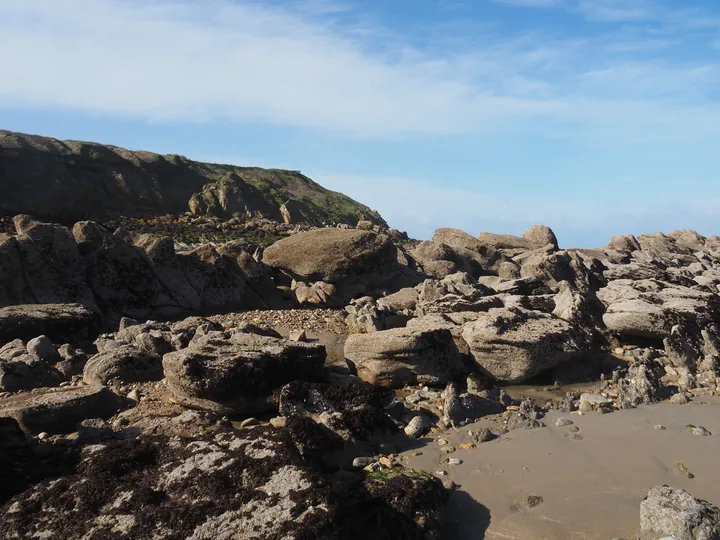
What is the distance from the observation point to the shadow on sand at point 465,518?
618cm

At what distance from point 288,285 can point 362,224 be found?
16.1m

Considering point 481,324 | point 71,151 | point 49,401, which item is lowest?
point 49,401

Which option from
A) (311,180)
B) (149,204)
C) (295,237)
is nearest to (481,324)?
(295,237)

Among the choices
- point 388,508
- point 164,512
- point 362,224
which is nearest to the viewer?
point 164,512

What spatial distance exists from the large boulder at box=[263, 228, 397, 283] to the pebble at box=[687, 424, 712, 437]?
12942 mm

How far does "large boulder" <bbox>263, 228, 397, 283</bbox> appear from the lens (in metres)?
20.6

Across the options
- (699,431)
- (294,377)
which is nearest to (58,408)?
(294,377)

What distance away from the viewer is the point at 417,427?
8961 millimetres

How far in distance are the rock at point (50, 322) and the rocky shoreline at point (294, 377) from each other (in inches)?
2.4

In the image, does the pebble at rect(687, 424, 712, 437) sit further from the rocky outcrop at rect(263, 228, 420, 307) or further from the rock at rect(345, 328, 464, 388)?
the rocky outcrop at rect(263, 228, 420, 307)

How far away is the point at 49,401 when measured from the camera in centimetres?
871

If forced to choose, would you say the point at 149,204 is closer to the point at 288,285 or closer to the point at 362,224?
the point at 362,224

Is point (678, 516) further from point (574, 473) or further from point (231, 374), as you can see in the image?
point (231, 374)

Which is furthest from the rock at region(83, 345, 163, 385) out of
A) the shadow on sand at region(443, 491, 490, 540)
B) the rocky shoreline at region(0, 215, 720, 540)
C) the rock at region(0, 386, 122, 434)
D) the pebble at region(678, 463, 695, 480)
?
the pebble at region(678, 463, 695, 480)
